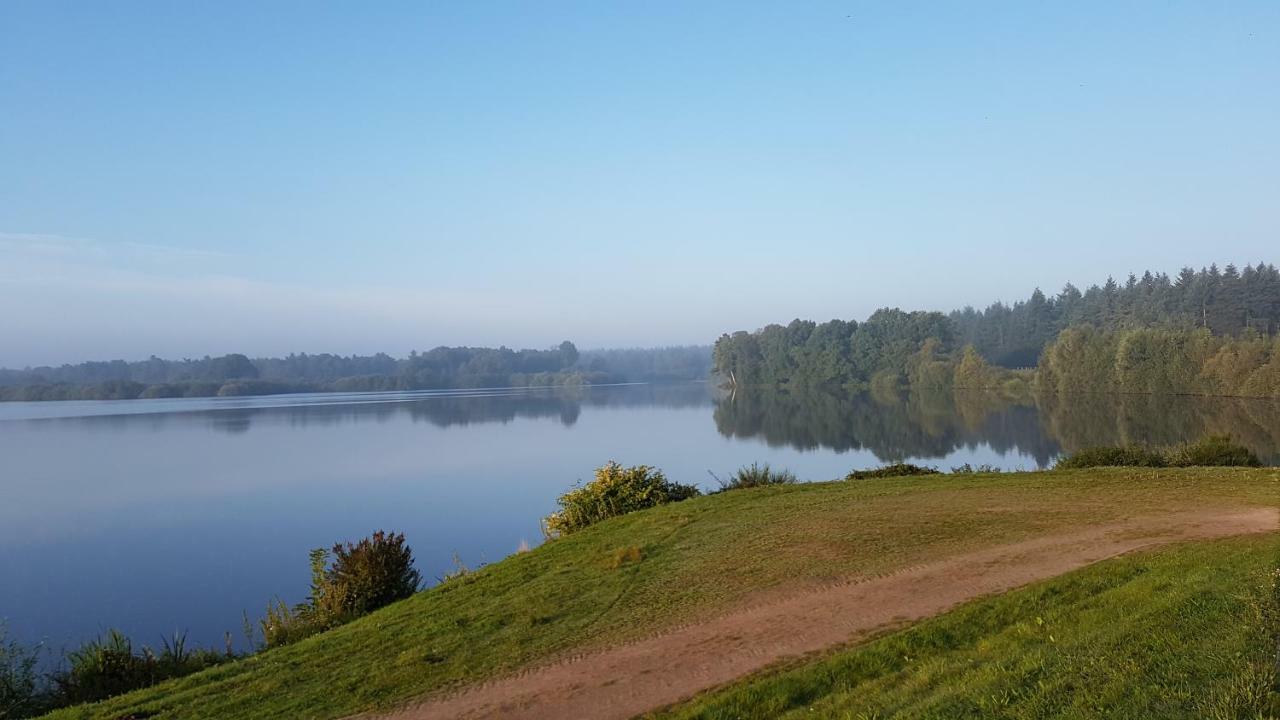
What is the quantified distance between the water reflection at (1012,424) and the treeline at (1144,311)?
72.2 ft

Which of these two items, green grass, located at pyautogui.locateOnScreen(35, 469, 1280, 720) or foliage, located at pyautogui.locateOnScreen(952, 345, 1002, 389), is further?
foliage, located at pyautogui.locateOnScreen(952, 345, 1002, 389)

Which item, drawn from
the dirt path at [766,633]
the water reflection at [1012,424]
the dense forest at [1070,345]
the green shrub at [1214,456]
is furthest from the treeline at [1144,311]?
the dirt path at [766,633]

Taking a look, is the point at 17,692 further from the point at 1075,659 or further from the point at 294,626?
the point at 1075,659

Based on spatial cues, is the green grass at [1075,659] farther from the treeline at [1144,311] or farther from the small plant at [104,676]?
the treeline at [1144,311]

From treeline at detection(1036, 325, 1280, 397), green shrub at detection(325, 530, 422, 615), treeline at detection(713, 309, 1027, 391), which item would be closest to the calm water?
green shrub at detection(325, 530, 422, 615)

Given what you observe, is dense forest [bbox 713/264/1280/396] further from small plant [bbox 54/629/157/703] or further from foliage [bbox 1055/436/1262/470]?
small plant [bbox 54/629/157/703]

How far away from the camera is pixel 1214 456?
17.7 m

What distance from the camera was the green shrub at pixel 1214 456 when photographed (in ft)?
57.8

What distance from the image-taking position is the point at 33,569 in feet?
54.3

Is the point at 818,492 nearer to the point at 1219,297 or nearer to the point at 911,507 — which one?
the point at 911,507

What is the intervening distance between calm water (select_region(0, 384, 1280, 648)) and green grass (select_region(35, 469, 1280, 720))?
555 centimetres

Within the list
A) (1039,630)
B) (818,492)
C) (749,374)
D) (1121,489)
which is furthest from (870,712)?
(749,374)

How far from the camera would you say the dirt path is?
19.3ft

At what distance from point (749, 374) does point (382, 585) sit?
108136mm
